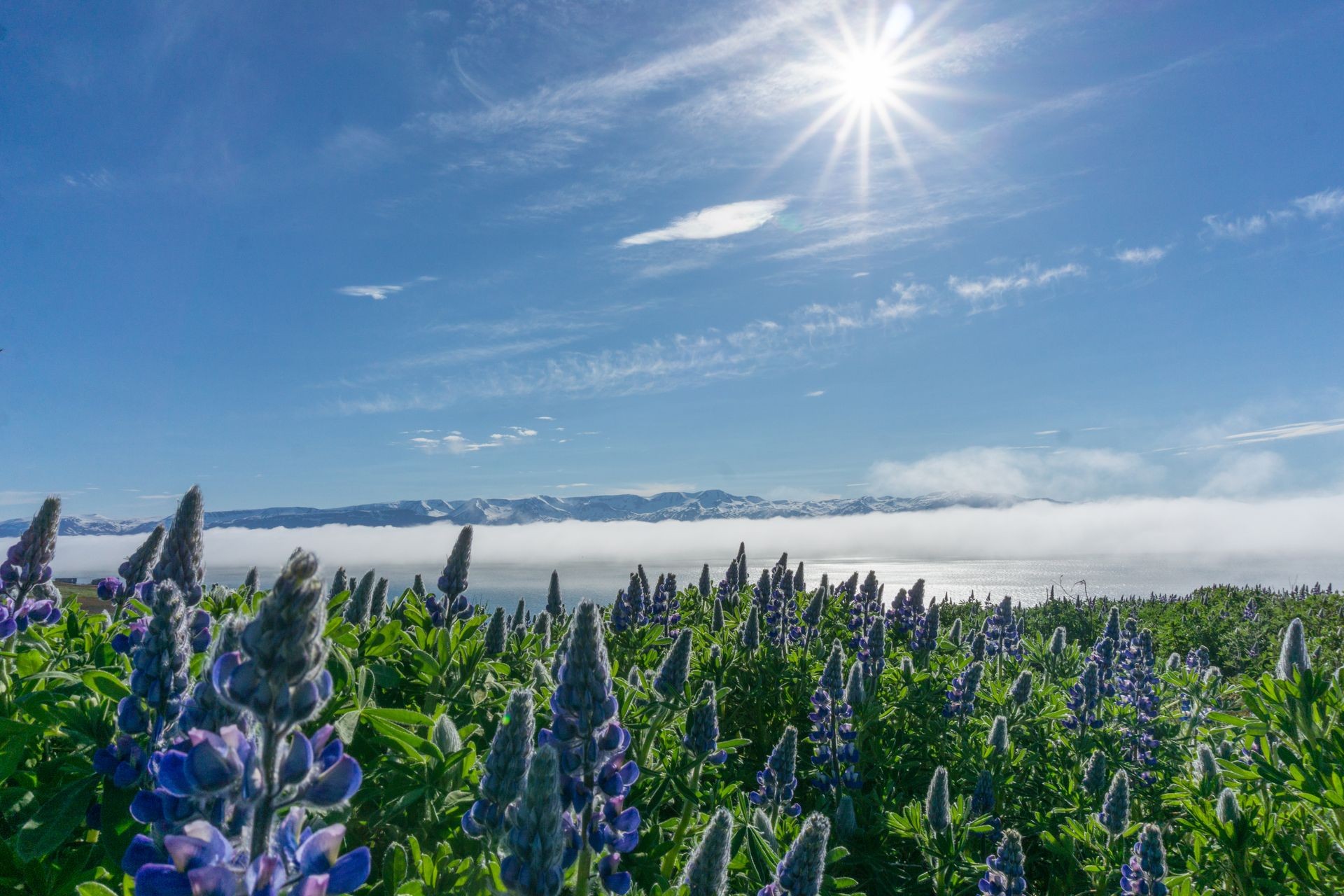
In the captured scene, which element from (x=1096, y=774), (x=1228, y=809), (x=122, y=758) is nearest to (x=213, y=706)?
(x=122, y=758)

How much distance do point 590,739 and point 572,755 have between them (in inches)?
3.5

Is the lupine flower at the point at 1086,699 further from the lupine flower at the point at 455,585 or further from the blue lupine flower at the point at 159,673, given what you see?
the blue lupine flower at the point at 159,673

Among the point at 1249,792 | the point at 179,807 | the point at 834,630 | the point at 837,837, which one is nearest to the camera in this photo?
the point at 179,807

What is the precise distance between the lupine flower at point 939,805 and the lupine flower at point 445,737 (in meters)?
3.44

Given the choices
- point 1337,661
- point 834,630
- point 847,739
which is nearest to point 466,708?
point 847,739

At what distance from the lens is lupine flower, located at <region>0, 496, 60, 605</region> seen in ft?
14.5

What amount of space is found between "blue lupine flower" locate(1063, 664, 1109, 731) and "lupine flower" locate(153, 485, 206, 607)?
8.01m

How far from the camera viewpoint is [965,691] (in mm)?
7328

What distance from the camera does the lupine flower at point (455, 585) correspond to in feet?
18.0

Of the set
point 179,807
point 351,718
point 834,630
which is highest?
point 179,807

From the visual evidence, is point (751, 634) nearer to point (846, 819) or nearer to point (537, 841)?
point (846, 819)

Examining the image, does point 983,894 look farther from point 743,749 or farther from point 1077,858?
point 743,749

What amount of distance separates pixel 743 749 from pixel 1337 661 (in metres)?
8.10

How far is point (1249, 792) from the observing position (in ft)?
15.7
